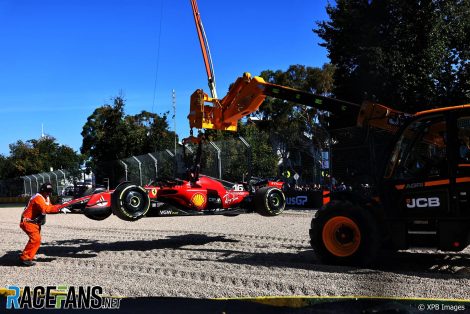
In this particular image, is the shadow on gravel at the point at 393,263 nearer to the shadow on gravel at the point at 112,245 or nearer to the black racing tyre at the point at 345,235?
the black racing tyre at the point at 345,235

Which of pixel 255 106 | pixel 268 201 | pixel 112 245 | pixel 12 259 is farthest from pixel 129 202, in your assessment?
pixel 255 106

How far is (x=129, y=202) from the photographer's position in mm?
9484

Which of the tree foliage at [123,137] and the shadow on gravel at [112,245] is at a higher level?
the tree foliage at [123,137]

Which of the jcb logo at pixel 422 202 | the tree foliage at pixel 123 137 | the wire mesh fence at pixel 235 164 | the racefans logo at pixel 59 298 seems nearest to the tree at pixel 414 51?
the wire mesh fence at pixel 235 164

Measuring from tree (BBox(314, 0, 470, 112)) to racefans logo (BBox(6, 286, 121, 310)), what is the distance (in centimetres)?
1416

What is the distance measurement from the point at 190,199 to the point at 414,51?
12.7 m

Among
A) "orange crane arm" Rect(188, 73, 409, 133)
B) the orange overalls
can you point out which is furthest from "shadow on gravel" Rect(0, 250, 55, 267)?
"orange crane arm" Rect(188, 73, 409, 133)

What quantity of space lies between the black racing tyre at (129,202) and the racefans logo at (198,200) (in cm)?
125

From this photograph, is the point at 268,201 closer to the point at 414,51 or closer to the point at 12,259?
the point at 12,259

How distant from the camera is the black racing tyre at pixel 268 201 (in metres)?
10.6

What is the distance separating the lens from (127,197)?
9.48 m

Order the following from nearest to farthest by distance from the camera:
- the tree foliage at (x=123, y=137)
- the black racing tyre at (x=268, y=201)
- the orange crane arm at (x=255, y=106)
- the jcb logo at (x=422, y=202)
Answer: the jcb logo at (x=422, y=202), the orange crane arm at (x=255, y=106), the black racing tyre at (x=268, y=201), the tree foliage at (x=123, y=137)

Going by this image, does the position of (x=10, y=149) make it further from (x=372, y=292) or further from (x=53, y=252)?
(x=372, y=292)

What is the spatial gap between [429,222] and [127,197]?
5.64 meters
